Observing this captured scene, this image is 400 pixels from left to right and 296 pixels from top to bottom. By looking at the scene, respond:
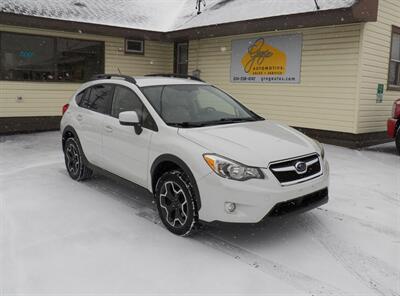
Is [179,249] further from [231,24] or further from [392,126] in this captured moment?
[231,24]

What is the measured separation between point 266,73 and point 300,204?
8.70m

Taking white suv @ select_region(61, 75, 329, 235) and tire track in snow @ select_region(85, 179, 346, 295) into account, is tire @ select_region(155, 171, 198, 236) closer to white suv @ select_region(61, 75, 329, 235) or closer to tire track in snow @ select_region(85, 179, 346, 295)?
white suv @ select_region(61, 75, 329, 235)

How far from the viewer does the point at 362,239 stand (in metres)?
4.39

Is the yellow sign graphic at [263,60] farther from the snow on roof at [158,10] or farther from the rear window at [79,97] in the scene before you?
the rear window at [79,97]

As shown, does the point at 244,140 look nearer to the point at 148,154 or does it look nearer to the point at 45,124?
the point at 148,154

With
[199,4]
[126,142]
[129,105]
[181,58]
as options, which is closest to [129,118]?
[126,142]

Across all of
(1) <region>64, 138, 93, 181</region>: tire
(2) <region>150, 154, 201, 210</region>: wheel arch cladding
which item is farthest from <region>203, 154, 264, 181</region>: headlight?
(1) <region>64, 138, 93, 181</region>: tire

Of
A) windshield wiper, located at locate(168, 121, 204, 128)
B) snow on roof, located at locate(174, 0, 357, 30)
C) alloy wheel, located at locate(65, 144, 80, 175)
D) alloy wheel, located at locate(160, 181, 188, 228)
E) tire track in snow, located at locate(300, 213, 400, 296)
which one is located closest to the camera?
tire track in snow, located at locate(300, 213, 400, 296)

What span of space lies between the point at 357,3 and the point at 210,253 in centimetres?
736

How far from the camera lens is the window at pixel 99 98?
5.68 meters

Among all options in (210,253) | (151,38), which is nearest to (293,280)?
(210,253)

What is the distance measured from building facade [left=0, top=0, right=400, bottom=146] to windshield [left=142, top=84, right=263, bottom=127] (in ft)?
16.9

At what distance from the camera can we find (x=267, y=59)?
12141 millimetres

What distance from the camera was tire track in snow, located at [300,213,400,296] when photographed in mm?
3463
